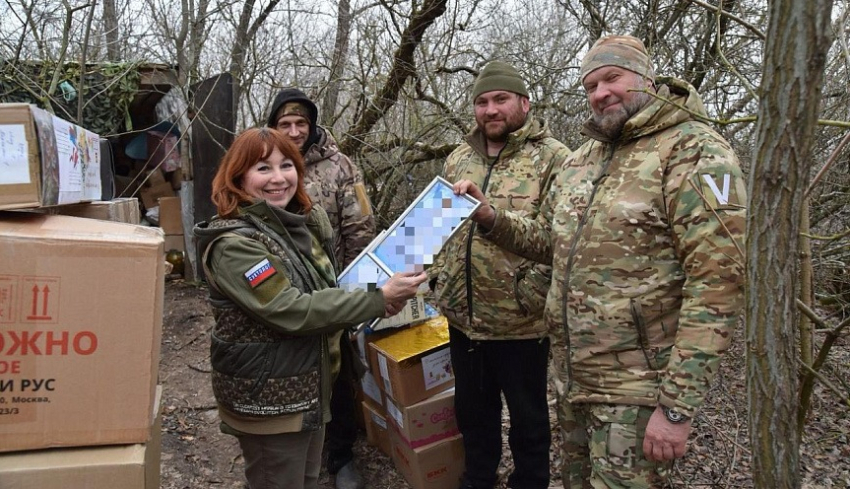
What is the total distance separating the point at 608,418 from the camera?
203cm

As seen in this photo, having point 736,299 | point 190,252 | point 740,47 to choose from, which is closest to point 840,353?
point 740,47

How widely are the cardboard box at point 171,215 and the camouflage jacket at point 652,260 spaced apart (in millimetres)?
5846

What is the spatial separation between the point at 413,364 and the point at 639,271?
1489 millimetres

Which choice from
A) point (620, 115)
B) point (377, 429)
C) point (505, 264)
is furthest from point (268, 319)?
point (377, 429)

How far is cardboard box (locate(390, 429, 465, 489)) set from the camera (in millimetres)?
3189

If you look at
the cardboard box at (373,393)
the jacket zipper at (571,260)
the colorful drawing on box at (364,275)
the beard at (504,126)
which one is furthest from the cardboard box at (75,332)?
the cardboard box at (373,393)

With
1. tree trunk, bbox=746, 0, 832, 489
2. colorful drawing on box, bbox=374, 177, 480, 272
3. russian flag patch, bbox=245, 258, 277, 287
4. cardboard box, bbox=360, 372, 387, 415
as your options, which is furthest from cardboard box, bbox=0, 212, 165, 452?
cardboard box, bbox=360, 372, 387, 415

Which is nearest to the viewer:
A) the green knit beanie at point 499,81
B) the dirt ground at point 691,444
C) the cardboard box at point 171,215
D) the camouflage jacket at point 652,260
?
the camouflage jacket at point 652,260

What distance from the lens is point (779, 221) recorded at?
1131 mm

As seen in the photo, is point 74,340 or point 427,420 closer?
point 74,340

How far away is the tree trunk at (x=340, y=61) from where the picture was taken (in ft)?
19.1

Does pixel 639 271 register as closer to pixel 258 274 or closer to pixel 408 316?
pixel 258 274

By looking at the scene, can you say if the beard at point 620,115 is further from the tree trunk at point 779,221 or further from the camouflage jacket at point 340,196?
the camouflage jacket at point 340,196

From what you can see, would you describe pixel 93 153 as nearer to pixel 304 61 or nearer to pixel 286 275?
pixel 286 275
